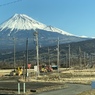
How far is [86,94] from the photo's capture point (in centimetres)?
2627

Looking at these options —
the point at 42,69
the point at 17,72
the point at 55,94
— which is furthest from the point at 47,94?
the point at 42,69

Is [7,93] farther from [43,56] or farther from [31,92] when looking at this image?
[43,56]

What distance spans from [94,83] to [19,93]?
18.0 feet

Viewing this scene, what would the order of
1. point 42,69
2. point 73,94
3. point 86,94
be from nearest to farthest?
1. point 86,94
2. point 73,94
3. point 42,69

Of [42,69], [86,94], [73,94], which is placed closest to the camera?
[86,94]

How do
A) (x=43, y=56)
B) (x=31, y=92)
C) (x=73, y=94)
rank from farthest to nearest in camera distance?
(x=43, y=56), (x=31, y=92), (x=73, y=94)

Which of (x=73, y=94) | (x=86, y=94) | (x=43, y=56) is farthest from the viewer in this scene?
(x=43, y=56)

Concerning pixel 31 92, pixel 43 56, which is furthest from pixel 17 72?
→ pixel 43 56

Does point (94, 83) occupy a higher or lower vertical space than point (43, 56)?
lower

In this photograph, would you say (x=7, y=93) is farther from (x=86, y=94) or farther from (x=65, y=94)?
(x=86, y=94)

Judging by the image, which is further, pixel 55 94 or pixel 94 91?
pixel 55 94

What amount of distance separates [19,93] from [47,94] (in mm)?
2010

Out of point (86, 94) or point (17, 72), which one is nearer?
point (86, 94)

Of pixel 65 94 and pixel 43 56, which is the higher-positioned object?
pixel 43 56
